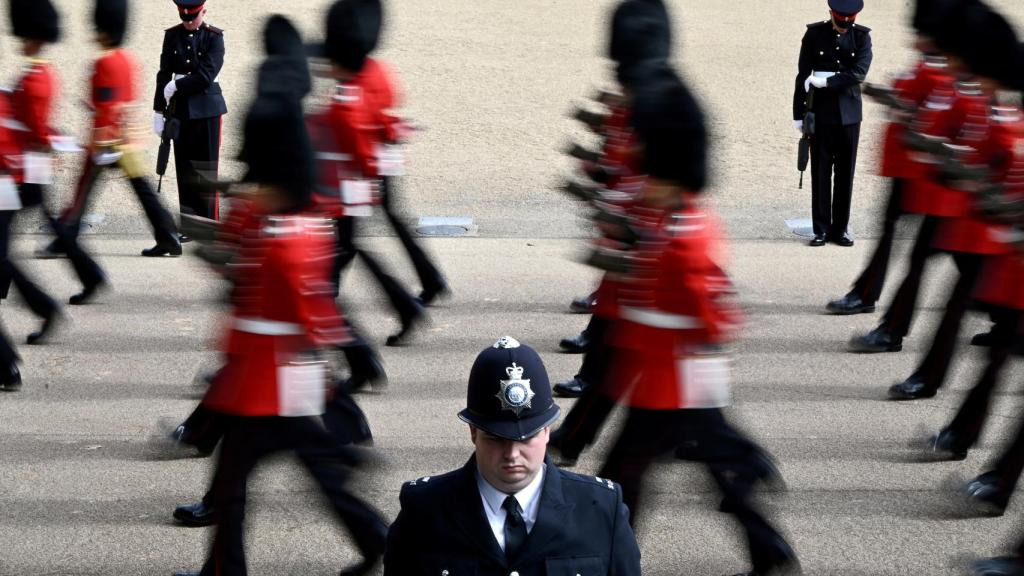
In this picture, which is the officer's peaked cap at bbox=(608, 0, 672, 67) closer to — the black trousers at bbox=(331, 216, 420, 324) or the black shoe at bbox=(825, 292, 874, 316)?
the black trousers at bbox=(331, 216, 420, 324)

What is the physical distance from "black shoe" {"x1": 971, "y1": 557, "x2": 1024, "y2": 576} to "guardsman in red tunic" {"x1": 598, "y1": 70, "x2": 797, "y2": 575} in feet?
2.21

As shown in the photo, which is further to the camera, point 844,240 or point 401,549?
point 844,240

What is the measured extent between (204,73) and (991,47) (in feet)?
15.6

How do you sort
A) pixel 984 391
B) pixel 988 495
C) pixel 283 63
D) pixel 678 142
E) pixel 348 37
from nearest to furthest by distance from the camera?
pixel 678 142 → pixel 283 63 → pixel 988 495 → pixel 984 391 → pixel 348 37

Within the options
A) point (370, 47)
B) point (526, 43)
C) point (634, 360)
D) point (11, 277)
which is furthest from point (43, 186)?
point (526, 43)

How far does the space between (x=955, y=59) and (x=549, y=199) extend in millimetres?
4644

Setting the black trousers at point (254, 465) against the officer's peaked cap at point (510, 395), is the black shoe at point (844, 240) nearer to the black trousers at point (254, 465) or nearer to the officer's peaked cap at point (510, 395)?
the black trousers at point (254, 465)

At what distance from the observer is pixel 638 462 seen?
4996mm

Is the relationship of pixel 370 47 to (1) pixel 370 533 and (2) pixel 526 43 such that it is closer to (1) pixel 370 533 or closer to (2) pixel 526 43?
(1) pixel 370 533

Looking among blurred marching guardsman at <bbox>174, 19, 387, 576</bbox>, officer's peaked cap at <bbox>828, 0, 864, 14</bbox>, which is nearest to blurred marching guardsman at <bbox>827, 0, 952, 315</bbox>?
officer's peaked cap at <bbox>828, 0, 864, 14</bbox>

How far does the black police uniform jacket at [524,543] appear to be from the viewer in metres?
3.28

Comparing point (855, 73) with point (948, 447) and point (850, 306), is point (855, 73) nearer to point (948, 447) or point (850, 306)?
point (850, 306)

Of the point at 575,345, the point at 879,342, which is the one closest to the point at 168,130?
the point at 575,345

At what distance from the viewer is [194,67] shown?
9.54m
